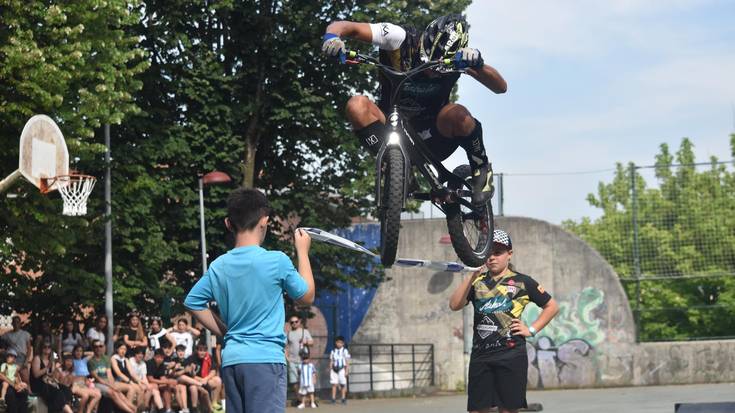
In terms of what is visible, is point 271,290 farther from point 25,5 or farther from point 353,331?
point 353,331

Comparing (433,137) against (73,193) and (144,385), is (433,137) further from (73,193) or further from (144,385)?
(144,385)

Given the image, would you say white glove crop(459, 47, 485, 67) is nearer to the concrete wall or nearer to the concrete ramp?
the concrete ramp

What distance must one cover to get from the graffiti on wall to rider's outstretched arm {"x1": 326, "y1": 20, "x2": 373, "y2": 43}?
2471cm

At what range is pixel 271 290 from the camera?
6.23 m

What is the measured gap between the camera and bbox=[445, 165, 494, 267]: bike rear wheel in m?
8.88

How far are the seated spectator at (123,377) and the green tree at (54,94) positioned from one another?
2506 mm

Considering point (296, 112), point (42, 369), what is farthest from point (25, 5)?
point (296, 112)

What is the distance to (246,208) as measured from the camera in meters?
6.20

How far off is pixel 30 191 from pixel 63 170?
315cm

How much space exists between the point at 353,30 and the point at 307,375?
18.7 meters

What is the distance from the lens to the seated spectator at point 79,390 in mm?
18328

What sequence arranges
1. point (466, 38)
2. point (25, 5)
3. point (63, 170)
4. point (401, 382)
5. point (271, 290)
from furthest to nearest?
point (401, 382), point (25, 5), point (63, 170), point (466, 38), point (271, 290)

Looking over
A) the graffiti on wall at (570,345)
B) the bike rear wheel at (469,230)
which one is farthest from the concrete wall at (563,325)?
the bike rear wheel at (469,230)

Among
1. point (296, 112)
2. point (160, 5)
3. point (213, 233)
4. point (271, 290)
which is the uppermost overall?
point (160, 5)
